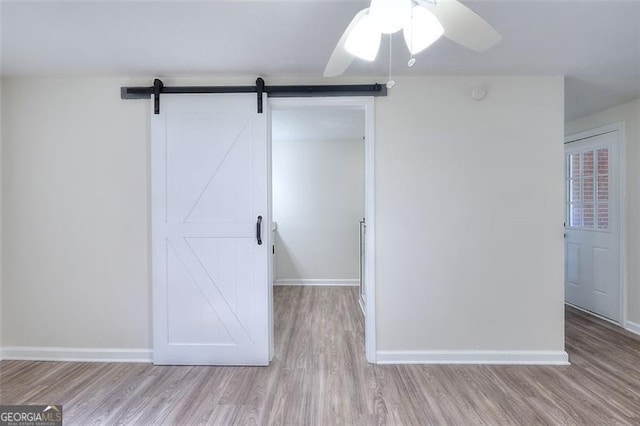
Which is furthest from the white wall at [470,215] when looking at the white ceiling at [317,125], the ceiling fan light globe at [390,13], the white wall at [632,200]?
the white wall at [632,200]

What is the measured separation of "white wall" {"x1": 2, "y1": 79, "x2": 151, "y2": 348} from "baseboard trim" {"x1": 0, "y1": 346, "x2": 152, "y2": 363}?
1.7 inches

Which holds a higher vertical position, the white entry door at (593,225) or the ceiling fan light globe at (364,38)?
the ceiling fan light globe at (364,38)

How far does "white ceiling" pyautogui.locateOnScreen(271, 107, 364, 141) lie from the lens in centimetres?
336

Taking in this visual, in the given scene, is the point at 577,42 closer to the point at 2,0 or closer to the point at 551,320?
the point at 551,320

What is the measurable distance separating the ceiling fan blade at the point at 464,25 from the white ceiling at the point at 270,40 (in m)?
0.45

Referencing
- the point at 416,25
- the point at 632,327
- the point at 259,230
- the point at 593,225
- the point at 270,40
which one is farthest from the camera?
the point at 593,225

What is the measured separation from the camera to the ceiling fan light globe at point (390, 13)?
1.04 metres

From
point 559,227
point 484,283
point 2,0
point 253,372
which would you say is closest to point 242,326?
point 253,372

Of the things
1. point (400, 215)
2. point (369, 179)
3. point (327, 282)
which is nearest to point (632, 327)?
point (400, 215)

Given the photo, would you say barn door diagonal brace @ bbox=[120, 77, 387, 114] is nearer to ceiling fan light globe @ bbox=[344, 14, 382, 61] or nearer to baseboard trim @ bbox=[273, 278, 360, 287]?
ceiling fan light globe @ bbox=[344, 14, 382, 61]

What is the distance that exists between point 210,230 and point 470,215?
206 cm

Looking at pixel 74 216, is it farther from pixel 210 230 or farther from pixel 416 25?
pixel 416 25

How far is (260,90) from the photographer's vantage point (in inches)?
89.7

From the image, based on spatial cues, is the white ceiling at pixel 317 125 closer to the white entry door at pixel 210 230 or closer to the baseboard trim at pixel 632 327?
the white entry door at pixel 210 230
